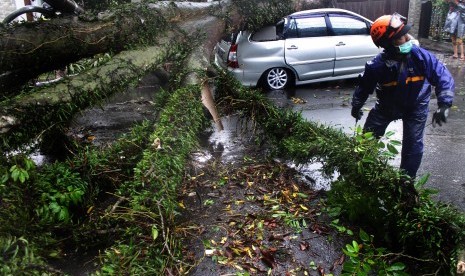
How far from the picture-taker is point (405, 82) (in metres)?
3.96

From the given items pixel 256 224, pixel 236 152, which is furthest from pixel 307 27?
pixel 256 224

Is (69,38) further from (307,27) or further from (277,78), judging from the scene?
(307,27)

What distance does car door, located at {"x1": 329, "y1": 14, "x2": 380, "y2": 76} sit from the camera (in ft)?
28.7

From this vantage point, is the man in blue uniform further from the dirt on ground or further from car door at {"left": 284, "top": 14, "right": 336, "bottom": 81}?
car door at {"left": 284, "top": 14, "right": 336, "bottom": 81}

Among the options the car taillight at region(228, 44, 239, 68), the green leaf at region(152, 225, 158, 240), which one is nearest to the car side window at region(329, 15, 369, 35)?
the car taillight at region(228, 44, 239, 68)

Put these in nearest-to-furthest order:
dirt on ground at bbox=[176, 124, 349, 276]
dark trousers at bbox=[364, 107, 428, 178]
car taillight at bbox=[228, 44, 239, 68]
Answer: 1. dirt on ground at bbox=[176, 124, 349, 276]
2. dark trousers at bbox=[364, 107, 428, 178]
3. car taillight at bbox=[228, 44, 239, 68]

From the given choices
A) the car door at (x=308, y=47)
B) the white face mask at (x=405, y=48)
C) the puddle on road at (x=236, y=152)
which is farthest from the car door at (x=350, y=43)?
the white face mask at (x=405, y=48)

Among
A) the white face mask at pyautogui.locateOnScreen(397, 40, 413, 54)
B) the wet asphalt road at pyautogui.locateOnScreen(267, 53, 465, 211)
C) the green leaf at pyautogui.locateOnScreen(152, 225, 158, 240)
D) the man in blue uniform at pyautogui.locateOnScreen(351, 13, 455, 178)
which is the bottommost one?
the wet asphalt road at pyautogui.locateOnScreen(267, 53, 465, 211)

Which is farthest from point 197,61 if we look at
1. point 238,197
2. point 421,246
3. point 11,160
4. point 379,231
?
point 421,246

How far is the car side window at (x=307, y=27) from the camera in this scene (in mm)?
8484

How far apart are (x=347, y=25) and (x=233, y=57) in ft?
8.79

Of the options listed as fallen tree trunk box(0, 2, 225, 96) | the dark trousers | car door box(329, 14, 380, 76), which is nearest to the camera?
fallen tree trunk box(0, 2, 225, 96)

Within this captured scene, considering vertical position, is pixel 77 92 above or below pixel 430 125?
above

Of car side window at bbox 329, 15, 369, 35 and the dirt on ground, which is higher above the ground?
car side window at bbox 329, 15, 369, 35
